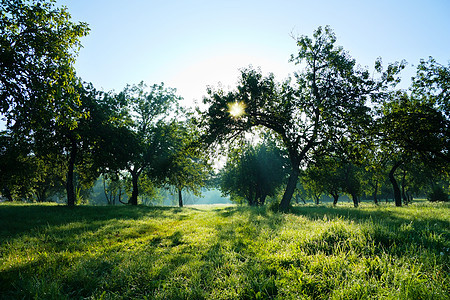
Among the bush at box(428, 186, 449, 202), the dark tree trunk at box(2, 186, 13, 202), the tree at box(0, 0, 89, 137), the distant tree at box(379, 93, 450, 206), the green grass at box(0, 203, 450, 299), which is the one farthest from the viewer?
the bush at box(428, 186, 449, 202)

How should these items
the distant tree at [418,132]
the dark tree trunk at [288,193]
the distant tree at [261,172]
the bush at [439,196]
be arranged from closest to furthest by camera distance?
the distant tree at [418,132] < the dark tree trunk at [288,193] < the distant tree at [261,172] < the bush at [439,196]

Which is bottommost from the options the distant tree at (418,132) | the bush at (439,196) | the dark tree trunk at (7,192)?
the bush at (439,196)

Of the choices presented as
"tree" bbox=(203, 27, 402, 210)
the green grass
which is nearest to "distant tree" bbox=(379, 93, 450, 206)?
"tree" bbox=(203, 27, 402, 210)

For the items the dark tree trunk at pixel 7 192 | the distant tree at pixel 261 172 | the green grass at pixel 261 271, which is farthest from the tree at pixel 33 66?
the dark tree trunk at pixel 7 192

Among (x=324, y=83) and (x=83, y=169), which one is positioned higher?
(x=324, y=83)

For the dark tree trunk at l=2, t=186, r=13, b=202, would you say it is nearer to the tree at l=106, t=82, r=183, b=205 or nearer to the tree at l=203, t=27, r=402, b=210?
the tree at l=106, t=82, r=183, b=205

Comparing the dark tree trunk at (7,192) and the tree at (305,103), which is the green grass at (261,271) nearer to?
the tree at (305,103)

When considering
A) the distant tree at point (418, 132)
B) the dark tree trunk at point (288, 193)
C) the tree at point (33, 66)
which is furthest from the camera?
the dark tree trunk at point (288, 193)

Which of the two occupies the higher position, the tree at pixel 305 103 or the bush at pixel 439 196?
the tree at pixel 305 103

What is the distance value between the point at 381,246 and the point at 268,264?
2643 millimetres

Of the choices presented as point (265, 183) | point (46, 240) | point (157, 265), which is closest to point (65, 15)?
point (46, 240)

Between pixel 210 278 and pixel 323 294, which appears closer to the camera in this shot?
pixel 323 294

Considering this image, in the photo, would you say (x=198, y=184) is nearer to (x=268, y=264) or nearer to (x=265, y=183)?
(x=265, y=183)

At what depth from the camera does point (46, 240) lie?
25.8 ft
